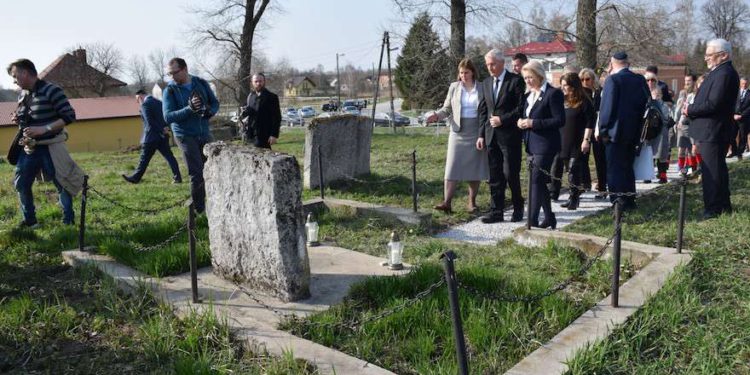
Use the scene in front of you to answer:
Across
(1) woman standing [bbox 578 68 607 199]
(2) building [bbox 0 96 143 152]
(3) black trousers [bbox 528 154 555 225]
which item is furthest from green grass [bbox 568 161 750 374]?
(2) building [bbox 0 96 143 152]

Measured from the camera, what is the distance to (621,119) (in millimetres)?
6613

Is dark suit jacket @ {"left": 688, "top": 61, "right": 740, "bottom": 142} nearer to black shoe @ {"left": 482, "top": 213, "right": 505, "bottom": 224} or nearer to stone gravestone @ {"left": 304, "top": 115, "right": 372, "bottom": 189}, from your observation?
black shoe @ {"left": 482, "top": 213, "right": 505, "bottom": 224}

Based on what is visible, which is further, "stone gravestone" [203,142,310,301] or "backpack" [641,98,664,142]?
"backpack" [641,98,664,142]

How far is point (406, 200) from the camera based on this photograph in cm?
823

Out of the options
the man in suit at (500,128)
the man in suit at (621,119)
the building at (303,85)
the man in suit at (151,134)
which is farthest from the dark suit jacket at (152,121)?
the building at (303,85)

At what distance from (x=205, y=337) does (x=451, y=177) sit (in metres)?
4.12

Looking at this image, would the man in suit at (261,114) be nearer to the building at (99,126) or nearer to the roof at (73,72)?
the building at (99,126)

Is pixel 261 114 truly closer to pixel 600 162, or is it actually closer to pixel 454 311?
pixel 600 162

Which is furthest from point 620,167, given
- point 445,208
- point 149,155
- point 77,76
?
point 77,76

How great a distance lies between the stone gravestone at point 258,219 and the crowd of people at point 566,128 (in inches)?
105

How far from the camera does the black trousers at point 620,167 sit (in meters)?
6.71

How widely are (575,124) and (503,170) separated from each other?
141cm

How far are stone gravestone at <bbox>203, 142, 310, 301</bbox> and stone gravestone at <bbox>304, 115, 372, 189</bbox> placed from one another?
13.2ft

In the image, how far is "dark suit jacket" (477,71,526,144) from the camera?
259 inches
